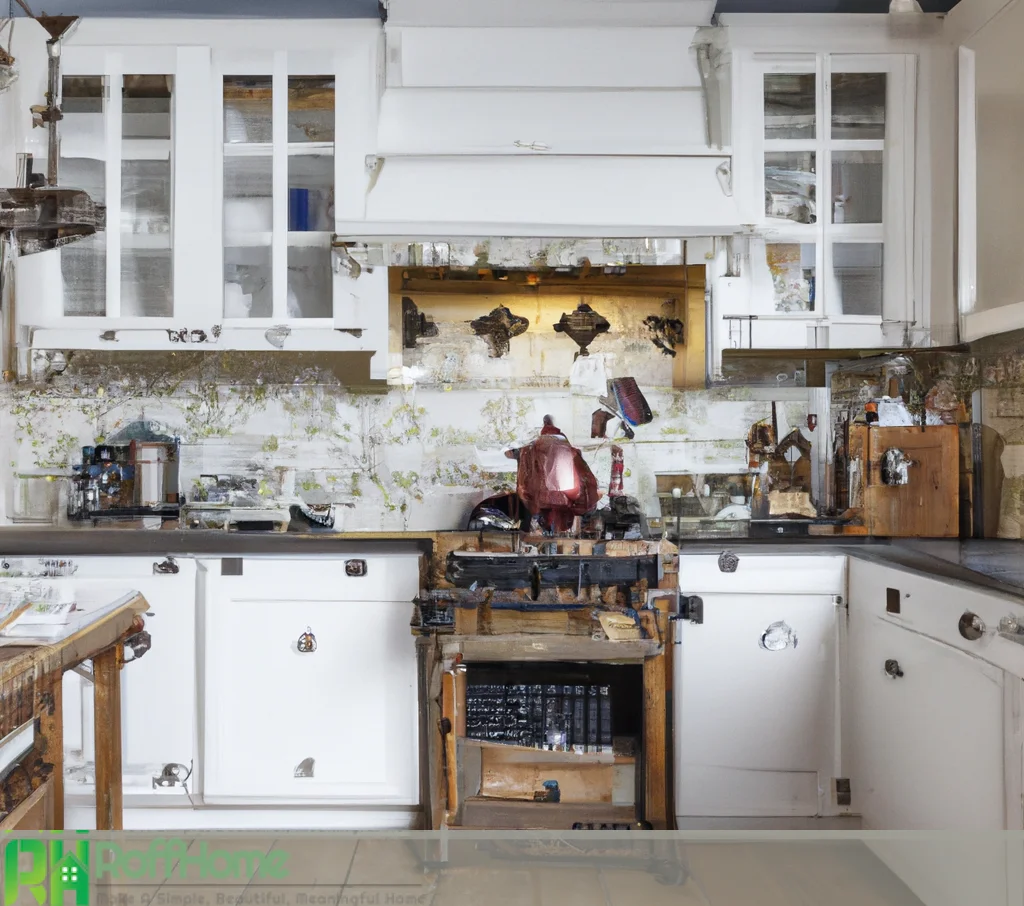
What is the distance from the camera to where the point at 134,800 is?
2133 mm

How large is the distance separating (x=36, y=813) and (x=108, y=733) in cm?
31

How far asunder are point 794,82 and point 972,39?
50 centimetres

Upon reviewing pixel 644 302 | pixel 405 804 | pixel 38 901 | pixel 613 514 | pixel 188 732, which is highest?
pixel 644 302

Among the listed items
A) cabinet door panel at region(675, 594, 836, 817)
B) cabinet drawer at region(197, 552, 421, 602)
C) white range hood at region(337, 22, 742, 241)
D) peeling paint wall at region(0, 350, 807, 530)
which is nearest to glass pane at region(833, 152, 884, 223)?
white range hood at region(337, 22, 742, 241)

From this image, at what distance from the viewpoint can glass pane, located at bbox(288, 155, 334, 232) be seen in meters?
2.36

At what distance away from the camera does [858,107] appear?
2363mm

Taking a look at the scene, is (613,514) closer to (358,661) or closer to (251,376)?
(358,661)

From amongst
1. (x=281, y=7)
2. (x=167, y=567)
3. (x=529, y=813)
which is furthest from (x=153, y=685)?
(x=281, y=7)

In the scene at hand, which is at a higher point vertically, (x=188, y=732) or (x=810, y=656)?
(x=810, y=656)

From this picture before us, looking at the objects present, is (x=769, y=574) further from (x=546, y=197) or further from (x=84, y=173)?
(x=84, y=173)

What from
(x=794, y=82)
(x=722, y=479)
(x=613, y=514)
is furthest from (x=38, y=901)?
(x=794, y=82)

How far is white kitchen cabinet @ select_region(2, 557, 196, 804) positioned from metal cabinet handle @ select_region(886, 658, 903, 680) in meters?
1.86

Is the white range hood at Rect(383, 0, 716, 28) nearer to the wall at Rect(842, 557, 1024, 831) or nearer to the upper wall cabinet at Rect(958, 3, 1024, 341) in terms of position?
the upper wall cabinet at Rect(958, 3, 1024, 341)

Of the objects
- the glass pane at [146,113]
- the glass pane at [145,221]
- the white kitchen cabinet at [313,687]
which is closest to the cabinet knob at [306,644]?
the white kitchen cabinet at [313,687]
